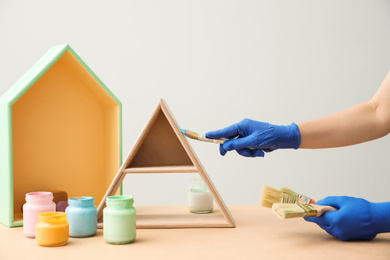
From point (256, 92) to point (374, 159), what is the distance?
1.17 meters

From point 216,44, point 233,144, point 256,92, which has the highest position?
point 216,44

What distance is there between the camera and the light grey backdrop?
11.2 ft

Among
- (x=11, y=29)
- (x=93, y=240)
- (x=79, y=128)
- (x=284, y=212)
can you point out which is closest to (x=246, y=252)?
(x=284, y=212)

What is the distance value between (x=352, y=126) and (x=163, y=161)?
2.44 feet

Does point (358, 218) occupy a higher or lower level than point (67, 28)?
lower

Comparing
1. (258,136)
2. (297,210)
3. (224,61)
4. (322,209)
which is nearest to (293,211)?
(297,210)

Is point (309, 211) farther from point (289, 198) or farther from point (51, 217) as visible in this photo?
point (51, 217)

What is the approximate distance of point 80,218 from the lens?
140cm

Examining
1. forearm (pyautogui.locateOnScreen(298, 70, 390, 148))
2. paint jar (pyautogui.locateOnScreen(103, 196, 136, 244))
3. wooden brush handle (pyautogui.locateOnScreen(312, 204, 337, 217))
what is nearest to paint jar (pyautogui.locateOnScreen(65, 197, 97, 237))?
paint jar (pyautogui.locateOnScreen(103, 196, 136, 244))

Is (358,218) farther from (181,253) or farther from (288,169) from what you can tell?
(288,169)

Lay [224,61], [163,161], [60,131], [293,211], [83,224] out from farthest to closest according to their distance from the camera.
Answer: [224,61]
[60,131]
[163,161]
[83,224]
[293,211]

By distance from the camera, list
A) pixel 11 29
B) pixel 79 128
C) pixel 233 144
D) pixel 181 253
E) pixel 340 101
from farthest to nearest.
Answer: pixel 340 101 < pixel 11 29 < pixel 79 128 < pixel 233 144 < pixel 181 253

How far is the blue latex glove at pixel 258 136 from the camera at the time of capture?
164 cm

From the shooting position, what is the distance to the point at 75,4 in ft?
11.2
